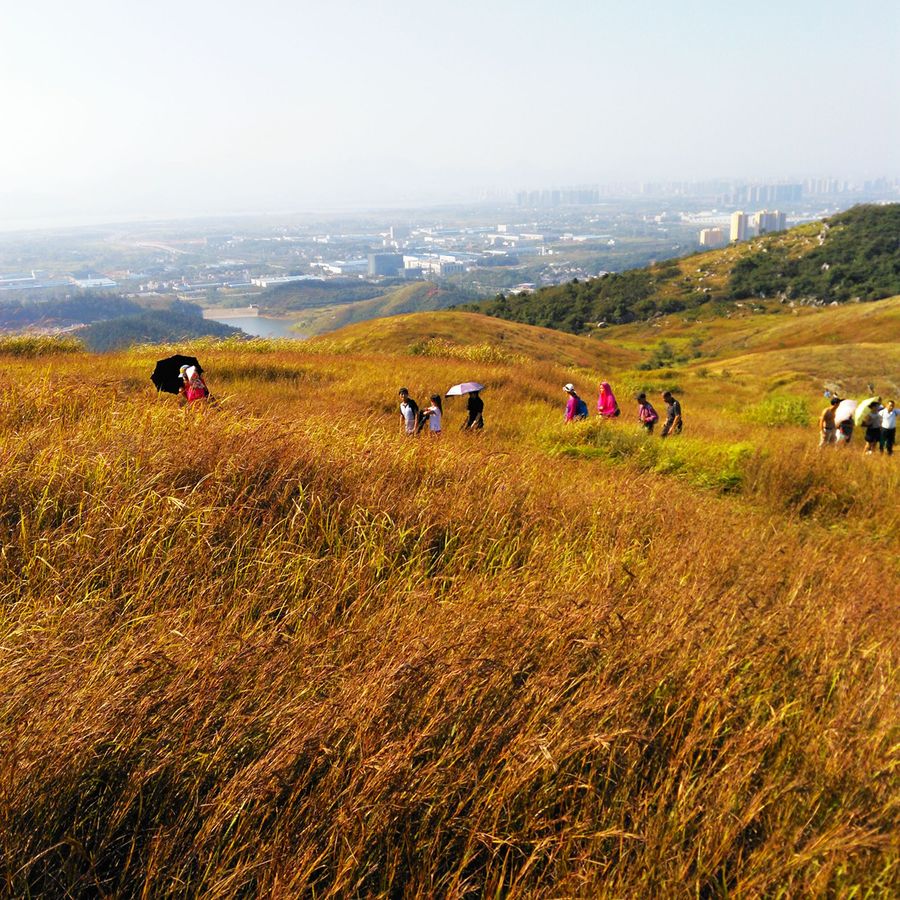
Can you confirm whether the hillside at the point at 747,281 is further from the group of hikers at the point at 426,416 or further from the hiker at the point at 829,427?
the group of hikers at the point at 426,416

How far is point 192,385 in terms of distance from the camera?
8750 mm

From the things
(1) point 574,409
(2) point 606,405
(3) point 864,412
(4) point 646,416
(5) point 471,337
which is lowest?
(5) point 471,337

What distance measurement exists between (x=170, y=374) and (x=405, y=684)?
8276 mm

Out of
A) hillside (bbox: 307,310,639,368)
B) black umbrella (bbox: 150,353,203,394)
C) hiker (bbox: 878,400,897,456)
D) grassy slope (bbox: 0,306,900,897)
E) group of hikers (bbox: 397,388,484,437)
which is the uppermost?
black umbrella (bbox: 150,353,203,394)

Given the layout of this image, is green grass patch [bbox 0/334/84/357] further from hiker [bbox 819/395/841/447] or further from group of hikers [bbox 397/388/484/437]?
hiker [bbox 819/395/841/447]

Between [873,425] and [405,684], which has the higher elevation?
[405,684]

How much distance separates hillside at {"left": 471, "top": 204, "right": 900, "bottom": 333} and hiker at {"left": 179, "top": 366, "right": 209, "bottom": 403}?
9346cm

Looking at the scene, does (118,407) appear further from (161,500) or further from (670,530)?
(670,530)

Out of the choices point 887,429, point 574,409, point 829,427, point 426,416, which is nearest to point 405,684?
point 426,416

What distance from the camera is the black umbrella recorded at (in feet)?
29.5

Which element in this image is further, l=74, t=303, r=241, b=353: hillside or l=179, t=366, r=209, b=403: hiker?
l=74, t=303, r=241, b=353: hillside

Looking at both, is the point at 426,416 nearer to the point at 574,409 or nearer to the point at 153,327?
the point at 574,409

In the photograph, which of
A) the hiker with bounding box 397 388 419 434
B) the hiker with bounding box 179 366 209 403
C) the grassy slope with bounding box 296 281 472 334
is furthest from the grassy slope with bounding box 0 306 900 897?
the grassy slope with bounding box 296 281 472 334

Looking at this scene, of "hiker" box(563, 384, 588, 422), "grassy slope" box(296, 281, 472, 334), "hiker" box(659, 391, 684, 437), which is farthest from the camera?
"grassy slope" box(296, 281, 472, 334)
